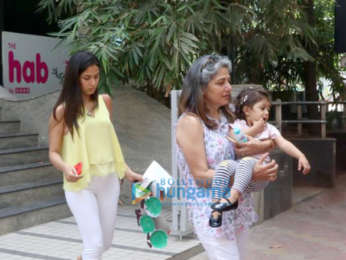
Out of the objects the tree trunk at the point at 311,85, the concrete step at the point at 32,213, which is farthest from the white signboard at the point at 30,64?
the tree trunk at the point at 311,85

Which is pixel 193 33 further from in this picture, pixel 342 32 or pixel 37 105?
pixel 342 32

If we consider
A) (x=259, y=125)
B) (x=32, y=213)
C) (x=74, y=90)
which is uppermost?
(x=74, y=90)

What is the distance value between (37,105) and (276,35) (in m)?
3.67

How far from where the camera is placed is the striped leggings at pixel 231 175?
8.81ft

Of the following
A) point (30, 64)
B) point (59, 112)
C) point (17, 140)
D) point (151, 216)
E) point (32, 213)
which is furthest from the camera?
point (30, 64)

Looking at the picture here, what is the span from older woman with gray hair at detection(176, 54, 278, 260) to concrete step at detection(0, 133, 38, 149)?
17.2 feet

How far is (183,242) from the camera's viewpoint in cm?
589

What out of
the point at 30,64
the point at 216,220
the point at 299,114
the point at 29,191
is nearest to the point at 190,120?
the point at 216,220

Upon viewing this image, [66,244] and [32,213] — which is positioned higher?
[32,213]

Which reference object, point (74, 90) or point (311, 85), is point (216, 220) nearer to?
point (74, 90)

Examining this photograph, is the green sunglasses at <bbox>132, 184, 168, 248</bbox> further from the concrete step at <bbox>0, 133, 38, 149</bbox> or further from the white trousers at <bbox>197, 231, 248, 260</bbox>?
the concrete step at <bbox>0, 133, 38, 149</bbox>

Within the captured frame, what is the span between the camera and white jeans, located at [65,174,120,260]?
3598mm

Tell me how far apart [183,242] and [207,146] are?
10.7ft

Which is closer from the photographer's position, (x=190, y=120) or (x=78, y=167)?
(x=190, y=120)
